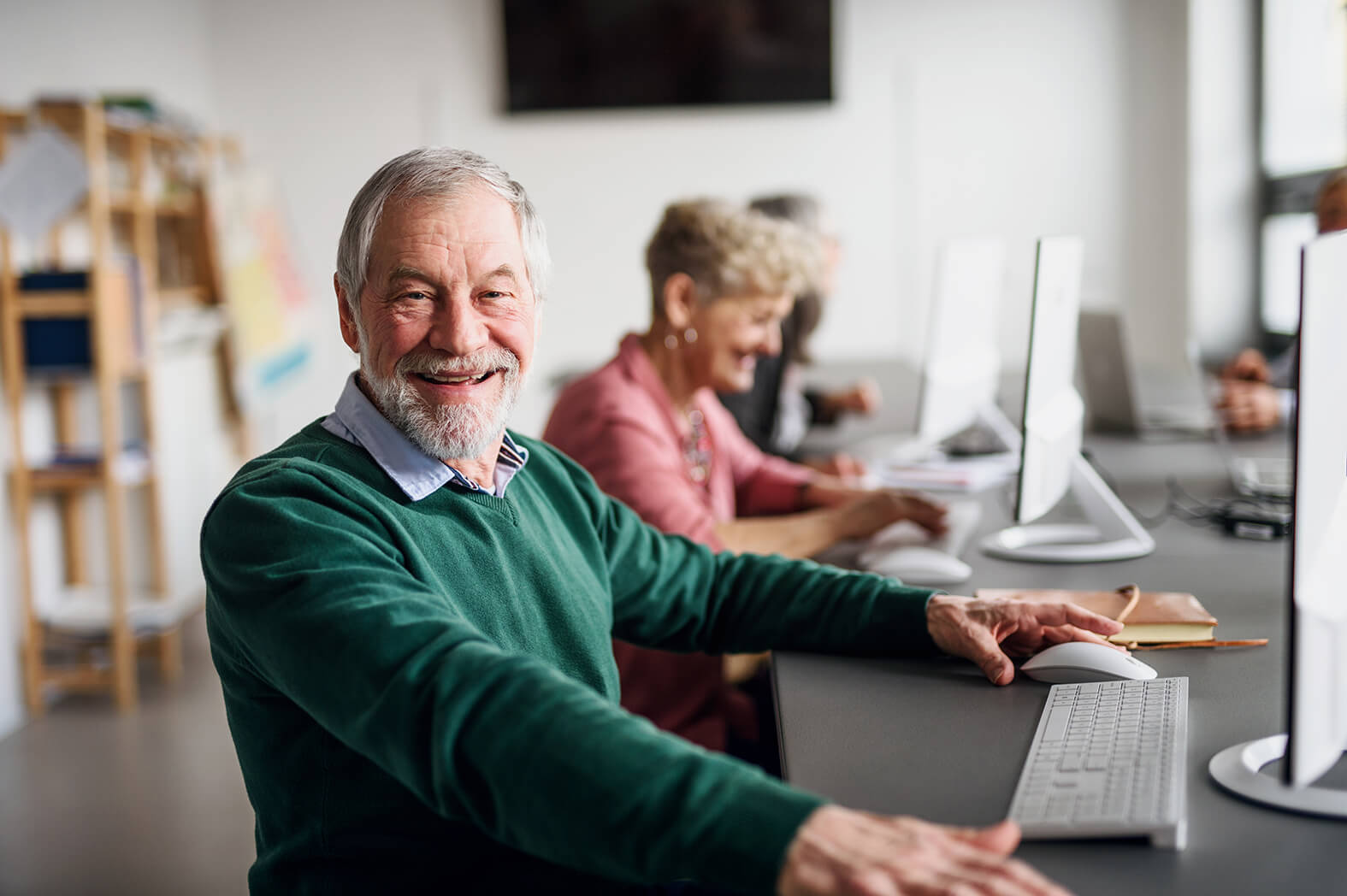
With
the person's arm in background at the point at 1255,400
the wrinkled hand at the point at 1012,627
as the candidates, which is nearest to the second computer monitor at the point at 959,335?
the person's arm in background at the point at 1255,400

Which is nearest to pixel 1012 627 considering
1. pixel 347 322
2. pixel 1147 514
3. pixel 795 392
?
pixel 347 322

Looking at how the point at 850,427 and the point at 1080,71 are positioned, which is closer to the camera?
the point at 850,427

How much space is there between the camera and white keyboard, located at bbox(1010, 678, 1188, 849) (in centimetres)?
87

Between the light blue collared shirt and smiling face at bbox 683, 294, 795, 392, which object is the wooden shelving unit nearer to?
smiling face at bbox 683, 294, 795, 392

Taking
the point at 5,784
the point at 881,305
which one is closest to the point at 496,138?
the point at 881,305

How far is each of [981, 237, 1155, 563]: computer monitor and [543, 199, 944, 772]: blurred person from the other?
0.20 meters

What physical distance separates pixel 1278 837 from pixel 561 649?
2.18ft

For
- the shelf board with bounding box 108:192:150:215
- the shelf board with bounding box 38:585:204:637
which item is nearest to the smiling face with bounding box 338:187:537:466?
the shelf board with bounding box 38:585:204:637

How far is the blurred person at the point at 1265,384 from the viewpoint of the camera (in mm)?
2391

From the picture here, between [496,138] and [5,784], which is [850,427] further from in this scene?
[496,138]

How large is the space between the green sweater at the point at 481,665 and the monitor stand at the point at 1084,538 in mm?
497

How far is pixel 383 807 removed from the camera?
1.04m

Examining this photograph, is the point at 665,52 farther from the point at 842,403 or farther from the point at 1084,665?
the point at 1084,665

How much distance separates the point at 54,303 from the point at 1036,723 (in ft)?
10.1
